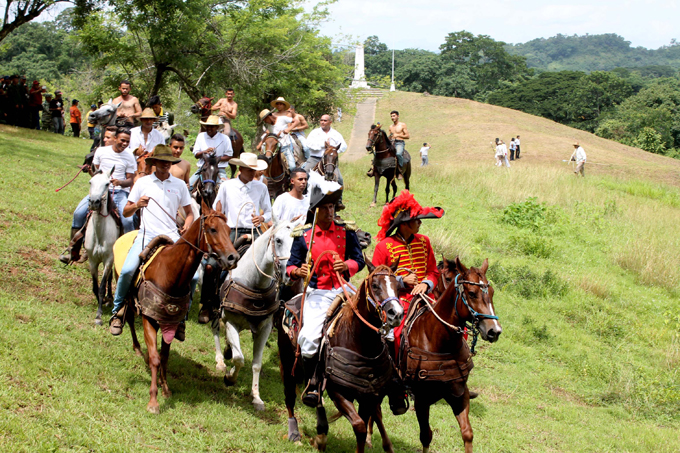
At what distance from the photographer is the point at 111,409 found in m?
6.28

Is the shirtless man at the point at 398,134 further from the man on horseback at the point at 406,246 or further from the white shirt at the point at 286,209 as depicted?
the man on horseback at the point at 406,246

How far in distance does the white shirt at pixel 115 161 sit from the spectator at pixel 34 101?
1931cm

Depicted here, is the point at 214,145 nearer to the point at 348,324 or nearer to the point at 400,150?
the point at 348,324

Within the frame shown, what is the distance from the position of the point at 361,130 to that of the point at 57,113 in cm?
3342

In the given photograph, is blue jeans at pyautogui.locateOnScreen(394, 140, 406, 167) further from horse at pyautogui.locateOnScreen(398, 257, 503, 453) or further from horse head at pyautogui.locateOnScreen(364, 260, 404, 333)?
horse head at pyautogui.locateOnScreen(364, 260, 404, 333)

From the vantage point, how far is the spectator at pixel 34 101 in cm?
2634

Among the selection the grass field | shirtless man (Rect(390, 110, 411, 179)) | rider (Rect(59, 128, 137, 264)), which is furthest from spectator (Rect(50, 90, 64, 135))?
rider (Rect(59, 128, 137, 264))

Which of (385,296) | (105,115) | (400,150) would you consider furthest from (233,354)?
(400,150)

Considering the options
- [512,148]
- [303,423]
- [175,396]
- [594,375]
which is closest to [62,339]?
[175,396]

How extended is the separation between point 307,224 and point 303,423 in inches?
101

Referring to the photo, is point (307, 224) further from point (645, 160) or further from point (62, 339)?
point (645, 160)

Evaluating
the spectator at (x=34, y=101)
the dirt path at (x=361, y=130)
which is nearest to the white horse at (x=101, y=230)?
the spectator at (x=34, y=101)

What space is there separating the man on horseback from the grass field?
204cm

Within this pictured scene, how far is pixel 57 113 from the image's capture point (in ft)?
94.5
